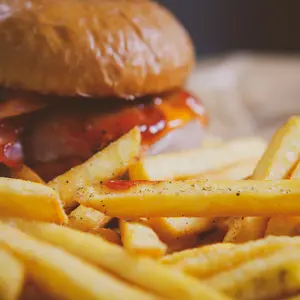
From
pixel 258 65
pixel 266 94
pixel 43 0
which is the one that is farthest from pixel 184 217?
pixel 258 65

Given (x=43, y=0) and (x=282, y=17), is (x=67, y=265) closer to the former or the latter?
(x=43, y=0)

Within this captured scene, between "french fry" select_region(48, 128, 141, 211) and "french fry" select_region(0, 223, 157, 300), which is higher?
"french fry" select_region(0, 223, 157, 300)

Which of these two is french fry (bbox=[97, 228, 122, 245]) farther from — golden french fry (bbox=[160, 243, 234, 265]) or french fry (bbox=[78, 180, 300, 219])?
golden french fry (bbox=[160, 243, 234, 265])

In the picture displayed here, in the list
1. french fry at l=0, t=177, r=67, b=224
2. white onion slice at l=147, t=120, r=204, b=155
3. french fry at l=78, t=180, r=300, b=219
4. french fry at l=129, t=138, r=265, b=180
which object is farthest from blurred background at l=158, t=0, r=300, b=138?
french fry at l=0, t=177, r=67, b=224

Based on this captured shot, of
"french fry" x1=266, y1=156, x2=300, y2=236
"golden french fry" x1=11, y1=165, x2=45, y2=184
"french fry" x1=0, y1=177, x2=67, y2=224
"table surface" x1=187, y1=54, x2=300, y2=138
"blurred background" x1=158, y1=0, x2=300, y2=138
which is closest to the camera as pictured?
"french fry" x1=0, y1=177, x2=67, y2=224

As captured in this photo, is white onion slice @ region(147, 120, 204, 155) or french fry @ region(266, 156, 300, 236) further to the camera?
white onion slice @ region(147, 120, 204, 155)
